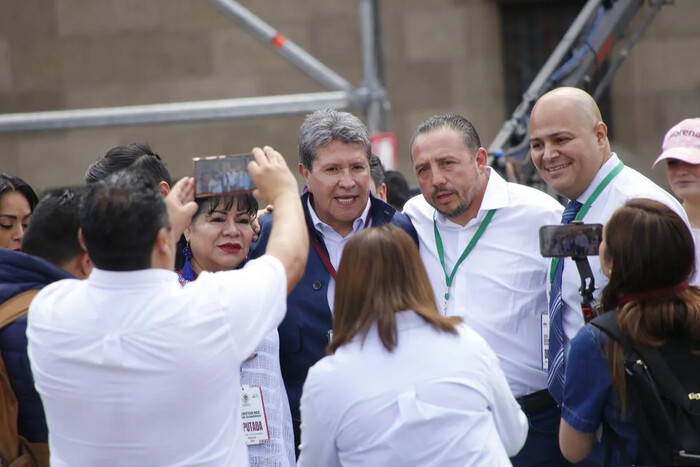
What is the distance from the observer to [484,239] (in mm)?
4074

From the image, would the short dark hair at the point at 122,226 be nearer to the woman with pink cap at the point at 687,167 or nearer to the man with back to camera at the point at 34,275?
the man with back to camera at the point at 34,275

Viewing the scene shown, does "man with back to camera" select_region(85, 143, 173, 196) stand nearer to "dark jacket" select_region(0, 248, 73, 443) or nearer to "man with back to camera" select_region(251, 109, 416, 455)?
"man with back to camera" select_region(251, 109, 416, 455)

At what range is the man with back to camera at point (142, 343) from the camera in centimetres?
261

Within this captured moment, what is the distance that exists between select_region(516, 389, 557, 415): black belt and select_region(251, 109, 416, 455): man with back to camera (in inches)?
31.2

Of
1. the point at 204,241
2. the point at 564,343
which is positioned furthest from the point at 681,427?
the point at 204,241

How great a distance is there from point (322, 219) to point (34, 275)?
1323 millimetres

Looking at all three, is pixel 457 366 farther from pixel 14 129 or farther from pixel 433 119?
pixel 14 129

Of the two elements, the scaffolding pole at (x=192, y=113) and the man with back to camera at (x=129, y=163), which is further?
the scaffolding pole at (x=192, y=113)

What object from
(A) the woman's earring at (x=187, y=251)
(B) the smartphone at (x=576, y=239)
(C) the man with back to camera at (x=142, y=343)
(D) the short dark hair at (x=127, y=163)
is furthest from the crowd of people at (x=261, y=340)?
(D) the short dark hair at (x=127, y=163)

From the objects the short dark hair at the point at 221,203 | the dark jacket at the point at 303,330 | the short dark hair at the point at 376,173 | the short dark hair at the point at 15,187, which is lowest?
the dark jacket at the point at 303,330

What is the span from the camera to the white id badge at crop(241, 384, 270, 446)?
363cm

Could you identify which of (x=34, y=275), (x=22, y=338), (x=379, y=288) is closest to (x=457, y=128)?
(x=379, y=288)

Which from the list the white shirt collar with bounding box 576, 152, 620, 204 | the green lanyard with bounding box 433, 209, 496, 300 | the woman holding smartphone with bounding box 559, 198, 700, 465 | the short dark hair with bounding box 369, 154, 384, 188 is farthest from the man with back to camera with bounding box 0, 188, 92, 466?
the short dark hair with bounding box 369, 154, 384, 188

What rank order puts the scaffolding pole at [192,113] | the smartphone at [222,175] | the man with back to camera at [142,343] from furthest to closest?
the scaffolding pole at [192,113] < the smartphone at [222,175] < the man with back to camera at [142,343]
